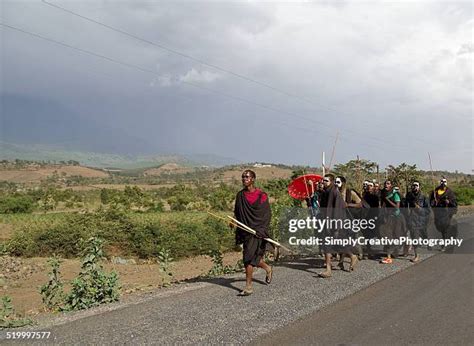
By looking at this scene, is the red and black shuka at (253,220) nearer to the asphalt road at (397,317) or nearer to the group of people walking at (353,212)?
the group of people walking at (353,212)

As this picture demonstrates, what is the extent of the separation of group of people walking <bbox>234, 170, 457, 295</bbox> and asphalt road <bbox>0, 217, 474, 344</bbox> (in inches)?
25.0

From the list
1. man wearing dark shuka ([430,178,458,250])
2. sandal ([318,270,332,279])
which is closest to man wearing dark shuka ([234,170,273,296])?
sandal ([318,270,332,279])

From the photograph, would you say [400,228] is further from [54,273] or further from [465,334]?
[54,273]

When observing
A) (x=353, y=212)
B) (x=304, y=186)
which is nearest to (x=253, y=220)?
(x=353, y=212)

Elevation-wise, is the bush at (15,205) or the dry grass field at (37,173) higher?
the dry grass field at (37,173)

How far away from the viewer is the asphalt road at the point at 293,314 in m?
5.56

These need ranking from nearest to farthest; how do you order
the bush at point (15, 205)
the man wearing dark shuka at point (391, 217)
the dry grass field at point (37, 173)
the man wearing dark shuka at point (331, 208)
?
the man wearing dark shuka at point (331, 208)
the man wearing dark shuka at point (391, 217)
the bush at point (15, 205)
the dry grass field at point (37, 173)

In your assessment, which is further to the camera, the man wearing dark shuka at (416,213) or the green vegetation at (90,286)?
the man wearing dark shuka at (416,213)

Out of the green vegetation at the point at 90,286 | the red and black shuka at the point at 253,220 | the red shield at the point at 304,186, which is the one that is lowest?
the green vegetation at the point at 90,286

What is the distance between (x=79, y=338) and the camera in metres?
5.41

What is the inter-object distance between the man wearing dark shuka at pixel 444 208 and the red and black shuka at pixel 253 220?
7.26 metres

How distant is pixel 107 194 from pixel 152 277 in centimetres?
3891

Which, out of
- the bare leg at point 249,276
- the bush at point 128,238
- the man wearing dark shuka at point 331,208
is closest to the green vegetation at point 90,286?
the bare leg at point 249,276

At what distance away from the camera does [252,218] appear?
7.82 metres
